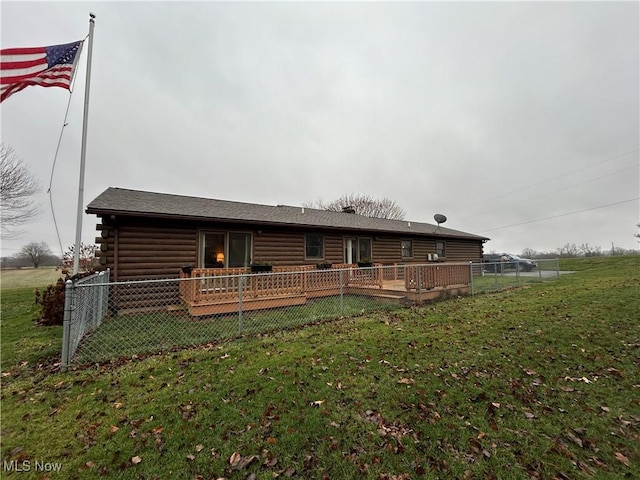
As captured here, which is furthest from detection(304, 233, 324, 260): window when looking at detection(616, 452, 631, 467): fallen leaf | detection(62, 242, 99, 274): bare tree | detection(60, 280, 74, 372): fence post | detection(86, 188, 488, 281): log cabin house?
detection(616, 452, 631, 467): fallen leaf

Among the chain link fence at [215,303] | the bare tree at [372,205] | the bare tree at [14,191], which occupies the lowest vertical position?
the chain link fence at [215,303]

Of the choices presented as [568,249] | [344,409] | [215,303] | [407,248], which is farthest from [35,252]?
[568,249]

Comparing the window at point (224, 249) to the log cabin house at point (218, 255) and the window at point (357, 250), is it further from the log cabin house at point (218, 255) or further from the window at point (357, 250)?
the window at point (357, 250)

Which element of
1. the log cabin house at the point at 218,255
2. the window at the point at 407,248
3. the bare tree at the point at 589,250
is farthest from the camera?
the bare tree at the point at 589,250

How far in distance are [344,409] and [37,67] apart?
861 centimetres

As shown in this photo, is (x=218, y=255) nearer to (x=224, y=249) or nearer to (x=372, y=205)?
(x=224, y=249)

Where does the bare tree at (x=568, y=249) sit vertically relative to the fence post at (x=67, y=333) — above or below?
above

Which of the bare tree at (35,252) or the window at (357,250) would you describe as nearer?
the window at (357,250)

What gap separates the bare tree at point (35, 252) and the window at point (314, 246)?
39575mm

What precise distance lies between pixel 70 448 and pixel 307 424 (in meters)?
2.21

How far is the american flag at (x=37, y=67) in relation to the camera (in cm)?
512

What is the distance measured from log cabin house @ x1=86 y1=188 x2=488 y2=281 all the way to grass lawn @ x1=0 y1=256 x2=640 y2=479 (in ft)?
11.9

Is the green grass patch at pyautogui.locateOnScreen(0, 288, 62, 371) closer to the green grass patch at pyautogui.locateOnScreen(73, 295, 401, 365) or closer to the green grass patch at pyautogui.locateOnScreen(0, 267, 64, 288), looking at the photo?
the green grass patch at pyautogui.locateOnScreen(73, 295, 401, 365)

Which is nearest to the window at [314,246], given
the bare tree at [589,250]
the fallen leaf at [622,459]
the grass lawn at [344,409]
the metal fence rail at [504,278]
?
the metal fence rail at [504,278]
